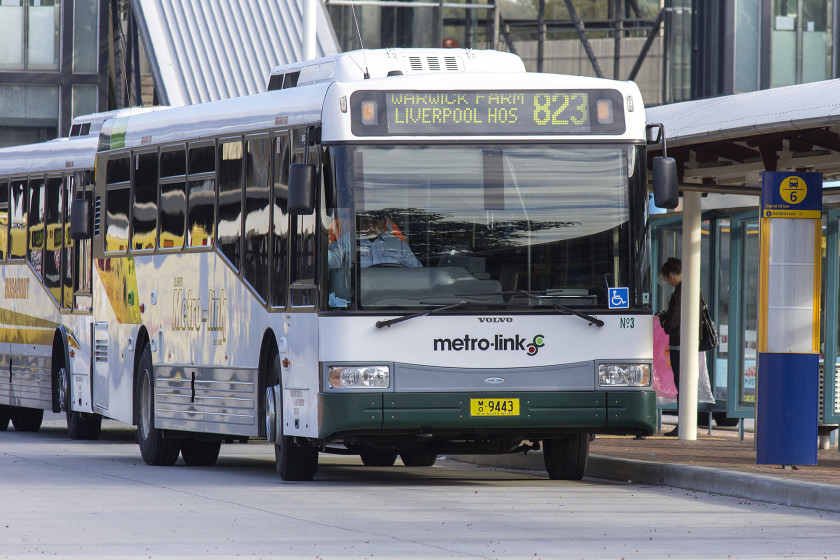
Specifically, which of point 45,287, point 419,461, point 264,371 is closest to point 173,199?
point 264,371

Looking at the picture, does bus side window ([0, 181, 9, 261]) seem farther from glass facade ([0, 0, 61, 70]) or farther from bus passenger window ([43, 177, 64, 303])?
glass facade ([0, 0, 61, 70])

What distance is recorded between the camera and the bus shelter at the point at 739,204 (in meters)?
13.6

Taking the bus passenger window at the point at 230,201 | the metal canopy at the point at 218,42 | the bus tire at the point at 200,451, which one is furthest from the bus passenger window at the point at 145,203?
the metal canopy at the point at 218,42

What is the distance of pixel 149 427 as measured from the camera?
16328 millimetres

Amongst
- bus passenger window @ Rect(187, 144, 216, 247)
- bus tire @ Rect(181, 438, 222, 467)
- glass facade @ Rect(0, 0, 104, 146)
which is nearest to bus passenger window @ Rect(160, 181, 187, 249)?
bus passenger window @ Rect(187, 144, 216, 247)

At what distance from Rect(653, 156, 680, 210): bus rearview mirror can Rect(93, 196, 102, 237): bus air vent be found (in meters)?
7.36

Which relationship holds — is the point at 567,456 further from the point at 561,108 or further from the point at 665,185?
the point at 561,108

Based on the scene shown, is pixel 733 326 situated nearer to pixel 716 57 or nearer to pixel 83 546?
pixel 83 546

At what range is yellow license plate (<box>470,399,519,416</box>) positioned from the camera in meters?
12.6

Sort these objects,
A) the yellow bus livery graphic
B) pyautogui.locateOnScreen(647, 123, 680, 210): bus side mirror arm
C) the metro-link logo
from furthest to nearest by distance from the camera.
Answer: the yellow bus livery graphic → pyautogui.locateOnScreen(647, 123, 680, 210): bus side mirror arm → the metro-link logo

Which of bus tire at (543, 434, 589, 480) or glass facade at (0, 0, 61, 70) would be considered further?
glass facade at (0, 0, 61, 70)

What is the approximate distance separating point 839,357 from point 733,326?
133 centimetres

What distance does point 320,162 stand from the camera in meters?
12.7

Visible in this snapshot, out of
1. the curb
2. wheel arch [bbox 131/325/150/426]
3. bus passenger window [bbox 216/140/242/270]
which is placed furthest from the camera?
wheel arch [bbox 131/325/150/426]
